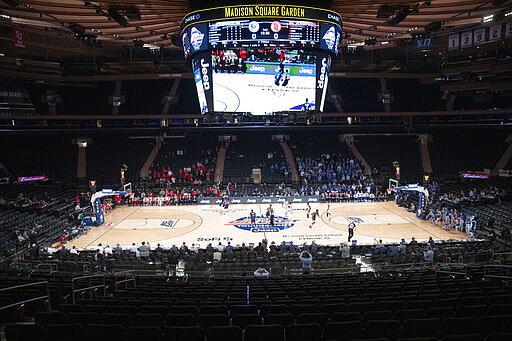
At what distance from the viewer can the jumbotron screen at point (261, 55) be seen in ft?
54.1

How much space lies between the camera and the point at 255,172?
135 feet

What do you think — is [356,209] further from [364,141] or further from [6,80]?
[6,80]

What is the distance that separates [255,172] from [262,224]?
12.8m

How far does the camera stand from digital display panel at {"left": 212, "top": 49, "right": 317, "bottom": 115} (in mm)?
18594

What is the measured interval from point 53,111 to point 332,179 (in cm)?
3112

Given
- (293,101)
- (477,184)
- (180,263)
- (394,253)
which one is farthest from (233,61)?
(477,184)

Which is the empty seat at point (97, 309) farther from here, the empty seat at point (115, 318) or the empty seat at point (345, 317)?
the empty seat at point (345, 317)

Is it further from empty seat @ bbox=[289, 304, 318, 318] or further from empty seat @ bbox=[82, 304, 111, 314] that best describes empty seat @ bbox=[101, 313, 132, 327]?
empty seat @ bbox=[289, 304, 318, 318]

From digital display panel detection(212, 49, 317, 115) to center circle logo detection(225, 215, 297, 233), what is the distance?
1065cm

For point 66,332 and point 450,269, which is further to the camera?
point 450,269

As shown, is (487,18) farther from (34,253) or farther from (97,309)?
(34,253)

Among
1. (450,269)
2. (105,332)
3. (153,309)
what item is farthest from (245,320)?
(450,269)

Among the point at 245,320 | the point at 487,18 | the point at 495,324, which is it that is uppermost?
the point at 487,18

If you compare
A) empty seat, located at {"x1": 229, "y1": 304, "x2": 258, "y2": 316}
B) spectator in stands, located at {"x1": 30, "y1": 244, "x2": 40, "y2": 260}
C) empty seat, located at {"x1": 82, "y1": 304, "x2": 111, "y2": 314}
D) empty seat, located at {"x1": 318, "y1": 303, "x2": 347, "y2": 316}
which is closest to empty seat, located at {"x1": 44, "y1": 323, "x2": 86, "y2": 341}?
empty seat, located at {"x1": 82, "y1": 304, "x2": 111, "y2": 314}
